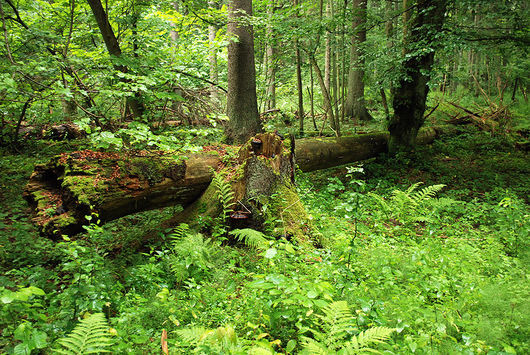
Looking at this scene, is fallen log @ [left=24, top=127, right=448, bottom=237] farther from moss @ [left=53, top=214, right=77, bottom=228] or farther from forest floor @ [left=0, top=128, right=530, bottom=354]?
forest floor @ [left=0, top=128, right=530, bottom=354]

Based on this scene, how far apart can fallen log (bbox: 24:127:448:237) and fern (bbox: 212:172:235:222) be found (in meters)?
0.57

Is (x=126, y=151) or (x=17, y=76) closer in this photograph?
(x=17, y=76)

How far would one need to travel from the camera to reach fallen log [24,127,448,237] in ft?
11.8

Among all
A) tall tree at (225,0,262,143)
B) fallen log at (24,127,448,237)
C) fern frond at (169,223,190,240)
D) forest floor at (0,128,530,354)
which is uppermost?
tall tree at (225,0,262,143)

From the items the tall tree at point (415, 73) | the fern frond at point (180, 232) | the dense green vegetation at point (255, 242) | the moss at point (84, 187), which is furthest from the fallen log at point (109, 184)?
the tall tree at point (415, 73)

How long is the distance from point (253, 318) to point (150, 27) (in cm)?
729

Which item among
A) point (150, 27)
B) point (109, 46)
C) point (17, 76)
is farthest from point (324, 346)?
point (150, 27)

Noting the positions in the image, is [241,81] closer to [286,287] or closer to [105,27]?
[105,27]

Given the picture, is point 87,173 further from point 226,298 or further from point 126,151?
point 226,298

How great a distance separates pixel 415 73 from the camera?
25.5 feet

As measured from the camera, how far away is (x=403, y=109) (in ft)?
27.1

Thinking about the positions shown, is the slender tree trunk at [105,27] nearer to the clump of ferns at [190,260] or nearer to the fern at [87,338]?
the clump of ferns at [190,260]

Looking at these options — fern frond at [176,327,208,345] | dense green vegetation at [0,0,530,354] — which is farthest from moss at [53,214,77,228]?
fern frond at [176,327,208,345]

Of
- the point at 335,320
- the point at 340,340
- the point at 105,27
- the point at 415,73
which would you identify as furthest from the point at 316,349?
the point at 415,73
